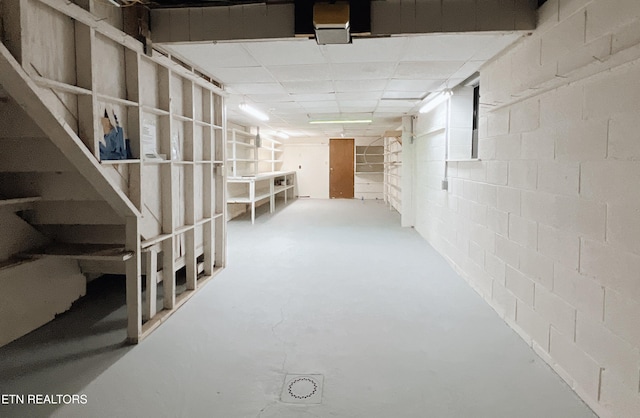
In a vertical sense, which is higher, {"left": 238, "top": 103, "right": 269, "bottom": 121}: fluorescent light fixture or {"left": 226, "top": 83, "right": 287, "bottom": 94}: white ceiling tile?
{"left": 238, "top": 103, "right": 269, "bottom": 121}: fluorescent light fixture

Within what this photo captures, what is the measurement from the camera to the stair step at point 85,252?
100 inches

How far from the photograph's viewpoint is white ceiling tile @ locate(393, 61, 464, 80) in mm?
3469

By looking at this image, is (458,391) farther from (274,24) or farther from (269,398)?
(274,24)

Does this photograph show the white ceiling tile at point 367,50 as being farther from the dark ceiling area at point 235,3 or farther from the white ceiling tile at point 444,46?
the dark ceiling area at point 235,3

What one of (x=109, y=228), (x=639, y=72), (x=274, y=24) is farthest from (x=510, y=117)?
(x=109, y=228)

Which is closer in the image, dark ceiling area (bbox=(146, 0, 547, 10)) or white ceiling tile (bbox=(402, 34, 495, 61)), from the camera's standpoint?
dark ceiling area (bbox=(146, 0, 547, 10))

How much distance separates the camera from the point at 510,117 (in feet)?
9.40

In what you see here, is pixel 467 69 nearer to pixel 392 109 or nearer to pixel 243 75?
pixel 243 75

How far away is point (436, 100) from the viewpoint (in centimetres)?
506

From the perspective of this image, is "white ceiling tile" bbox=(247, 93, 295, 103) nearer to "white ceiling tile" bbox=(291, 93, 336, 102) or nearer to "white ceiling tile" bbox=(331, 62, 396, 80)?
"white ceiling tile" bbox=(291, 93, 336, 102)

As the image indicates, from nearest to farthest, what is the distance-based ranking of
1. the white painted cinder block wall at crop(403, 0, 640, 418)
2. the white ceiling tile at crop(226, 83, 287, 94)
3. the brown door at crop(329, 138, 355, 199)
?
1. the white painted cinder block wall at crop(403, 0, 640, 418)
2. the white ceiling tile at crop(226, 83, 287, 94)
3. the brown door at crop(329, 138, 355, 199)

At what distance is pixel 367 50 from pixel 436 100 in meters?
2.31

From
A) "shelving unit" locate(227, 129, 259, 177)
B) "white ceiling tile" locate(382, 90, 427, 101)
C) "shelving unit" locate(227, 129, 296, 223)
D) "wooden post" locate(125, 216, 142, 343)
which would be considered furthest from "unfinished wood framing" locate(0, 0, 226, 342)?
"shelving unit" locate(227, 129, 259, 177)

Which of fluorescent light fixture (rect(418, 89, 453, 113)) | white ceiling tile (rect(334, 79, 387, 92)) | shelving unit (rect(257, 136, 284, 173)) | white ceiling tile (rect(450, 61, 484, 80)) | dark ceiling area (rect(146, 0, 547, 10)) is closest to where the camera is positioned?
dark ceiling area (rect(146, 0, 547, 10))
